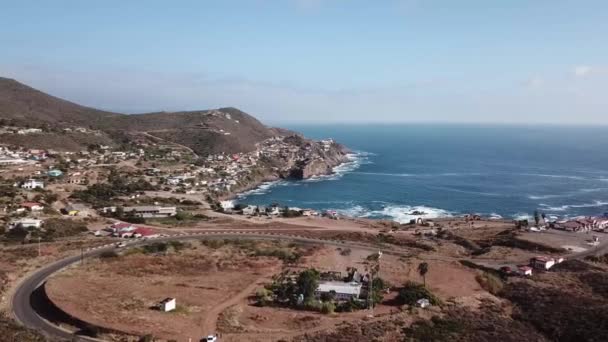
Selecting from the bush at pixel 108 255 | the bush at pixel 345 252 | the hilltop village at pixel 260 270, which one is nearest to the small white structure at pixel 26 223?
the hilltop village at pixel 260 270

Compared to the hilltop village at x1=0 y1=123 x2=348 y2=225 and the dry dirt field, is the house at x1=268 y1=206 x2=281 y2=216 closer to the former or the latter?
the hilltop village at x1=0 y1=123 x2=348 y2=225

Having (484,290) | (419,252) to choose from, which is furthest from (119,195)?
(484,290)

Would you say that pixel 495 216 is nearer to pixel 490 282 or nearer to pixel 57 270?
pixel 490 282

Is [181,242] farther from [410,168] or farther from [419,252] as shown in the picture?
[410,168]

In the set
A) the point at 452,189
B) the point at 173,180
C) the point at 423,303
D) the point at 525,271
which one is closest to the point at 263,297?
the point at 423,303

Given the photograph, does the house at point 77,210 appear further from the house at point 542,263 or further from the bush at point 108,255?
the house at point 542,263

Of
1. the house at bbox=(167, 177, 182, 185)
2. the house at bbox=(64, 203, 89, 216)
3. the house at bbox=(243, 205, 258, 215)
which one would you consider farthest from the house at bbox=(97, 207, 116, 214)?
the house at bbox=(167, 177, 182, 185)
